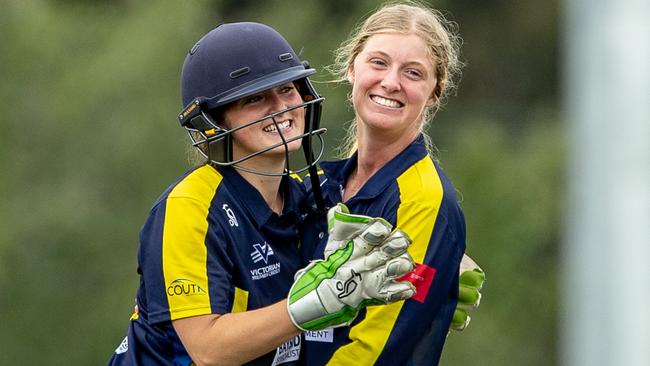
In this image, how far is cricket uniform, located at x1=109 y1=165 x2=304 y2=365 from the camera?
447 centimetres

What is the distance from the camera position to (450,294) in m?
4.91

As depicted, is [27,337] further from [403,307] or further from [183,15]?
[403,307]

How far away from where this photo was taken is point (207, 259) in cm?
450

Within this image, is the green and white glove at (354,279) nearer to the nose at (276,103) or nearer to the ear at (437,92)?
the nose at (276,103)

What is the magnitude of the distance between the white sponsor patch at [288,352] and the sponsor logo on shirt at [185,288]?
397mm

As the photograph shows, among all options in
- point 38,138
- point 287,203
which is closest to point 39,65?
point 38,138

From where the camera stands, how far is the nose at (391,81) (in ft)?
16.0

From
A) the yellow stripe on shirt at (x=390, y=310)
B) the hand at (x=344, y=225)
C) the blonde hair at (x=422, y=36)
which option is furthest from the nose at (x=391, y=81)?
the hand at (x=344, y=225)

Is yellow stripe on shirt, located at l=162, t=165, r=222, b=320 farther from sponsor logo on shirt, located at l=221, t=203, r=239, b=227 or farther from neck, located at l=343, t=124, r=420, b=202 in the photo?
neck, located at l=343, t=124, r=420, b=202

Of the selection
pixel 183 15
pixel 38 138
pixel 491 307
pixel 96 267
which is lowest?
pixel 491 307

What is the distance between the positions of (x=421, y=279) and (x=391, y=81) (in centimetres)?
66

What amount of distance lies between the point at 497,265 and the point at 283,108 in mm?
14716

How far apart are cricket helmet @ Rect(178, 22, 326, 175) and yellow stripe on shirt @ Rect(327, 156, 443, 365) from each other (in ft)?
1.23

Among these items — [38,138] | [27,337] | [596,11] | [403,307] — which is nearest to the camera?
[596,11]
